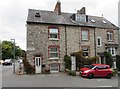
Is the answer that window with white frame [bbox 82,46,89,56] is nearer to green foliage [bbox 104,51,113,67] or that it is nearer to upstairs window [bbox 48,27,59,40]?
green foliage [bbox 104,51,113,67]

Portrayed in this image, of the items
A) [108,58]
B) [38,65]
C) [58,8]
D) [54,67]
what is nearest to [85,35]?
[108,58]

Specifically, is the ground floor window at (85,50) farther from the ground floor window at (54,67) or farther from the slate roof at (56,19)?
the ground floor window at (54,67)

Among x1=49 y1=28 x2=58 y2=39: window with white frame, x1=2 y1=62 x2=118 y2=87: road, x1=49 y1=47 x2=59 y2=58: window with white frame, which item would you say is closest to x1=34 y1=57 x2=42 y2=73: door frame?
x1=49 y1=47 x2=59 y2=58: window with white frame

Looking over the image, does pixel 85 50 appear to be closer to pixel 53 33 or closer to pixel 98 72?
pixel 53 33

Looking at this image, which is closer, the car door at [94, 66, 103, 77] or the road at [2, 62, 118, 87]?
the road at [2, 62, 118, 87]

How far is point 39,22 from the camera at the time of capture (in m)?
27.9

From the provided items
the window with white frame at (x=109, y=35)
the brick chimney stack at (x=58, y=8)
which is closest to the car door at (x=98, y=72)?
the window with white frame at (x=109, y=35)

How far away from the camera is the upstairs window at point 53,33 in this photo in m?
28.5

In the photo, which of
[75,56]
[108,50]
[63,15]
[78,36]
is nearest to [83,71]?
[75,56]

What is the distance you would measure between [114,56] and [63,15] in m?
10.7

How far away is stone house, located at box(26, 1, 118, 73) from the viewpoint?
90.2 feet

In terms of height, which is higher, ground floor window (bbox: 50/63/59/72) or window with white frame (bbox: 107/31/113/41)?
window with white frame (bbox: 107/31/113/41)

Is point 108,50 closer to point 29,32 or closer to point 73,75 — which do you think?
point 73,75

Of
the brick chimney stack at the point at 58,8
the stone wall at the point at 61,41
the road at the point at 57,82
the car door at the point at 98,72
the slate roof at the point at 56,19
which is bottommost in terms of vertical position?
the road at the point at 57,82
